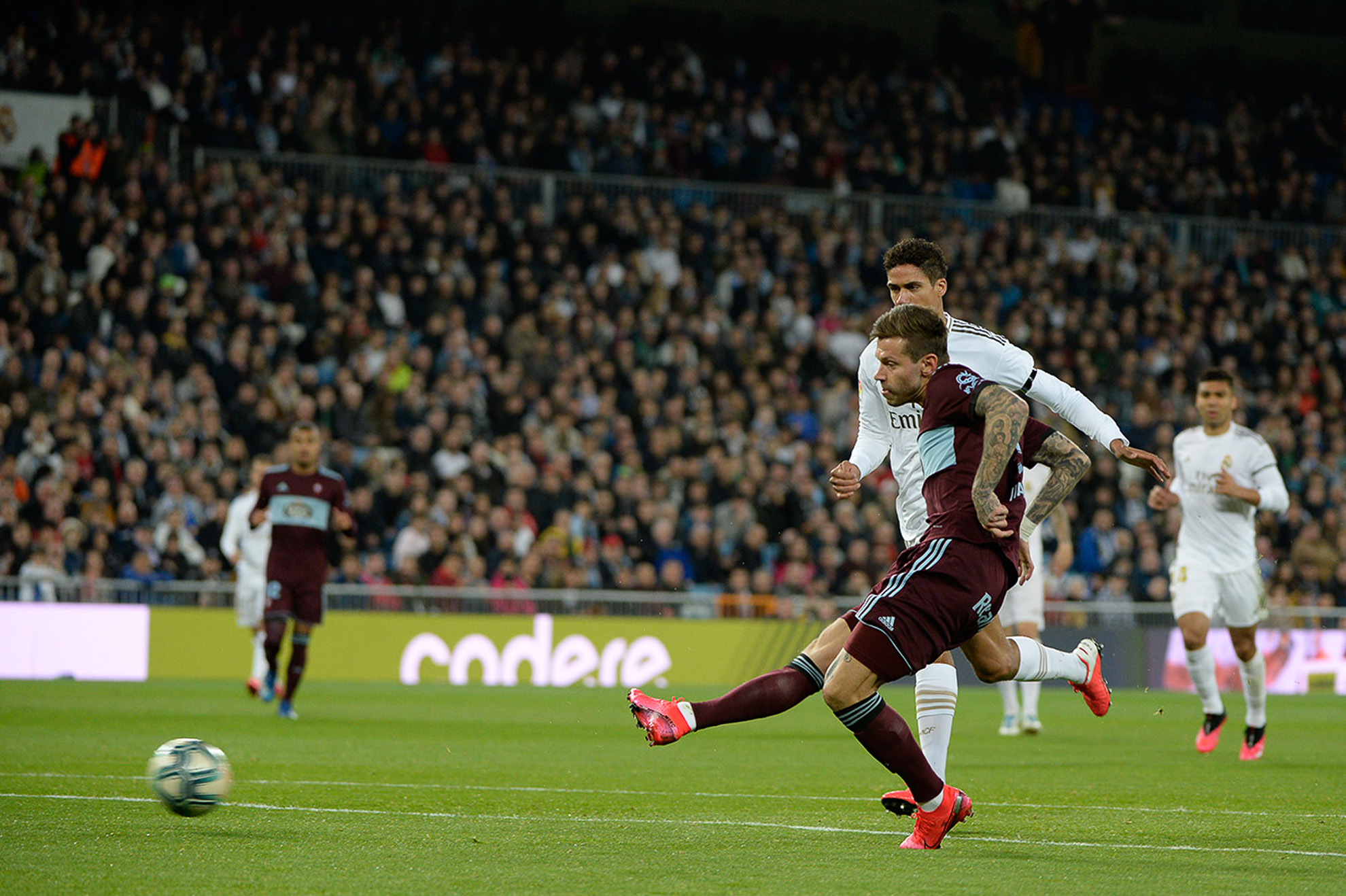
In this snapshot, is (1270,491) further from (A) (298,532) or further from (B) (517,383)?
(B) (517,383)

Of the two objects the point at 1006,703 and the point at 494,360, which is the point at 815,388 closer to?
the point at 494,360

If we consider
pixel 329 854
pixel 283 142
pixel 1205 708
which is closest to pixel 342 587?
pixel 283 142

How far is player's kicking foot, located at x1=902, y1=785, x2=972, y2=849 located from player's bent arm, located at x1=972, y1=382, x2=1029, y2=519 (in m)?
1.07

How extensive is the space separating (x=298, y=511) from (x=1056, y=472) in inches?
345

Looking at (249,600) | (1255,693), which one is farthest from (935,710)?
(249,600)

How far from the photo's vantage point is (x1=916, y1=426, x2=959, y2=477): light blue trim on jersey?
6.48 meters

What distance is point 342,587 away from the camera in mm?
19609

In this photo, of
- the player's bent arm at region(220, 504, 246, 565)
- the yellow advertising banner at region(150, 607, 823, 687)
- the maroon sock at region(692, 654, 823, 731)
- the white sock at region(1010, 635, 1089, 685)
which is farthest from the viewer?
the yellow advertising banner at region(150, 607, 823, 687)

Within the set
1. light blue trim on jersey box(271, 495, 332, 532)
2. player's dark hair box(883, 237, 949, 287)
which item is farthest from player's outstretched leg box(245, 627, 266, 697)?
player's dark hair box(883, 237, 949, 287)

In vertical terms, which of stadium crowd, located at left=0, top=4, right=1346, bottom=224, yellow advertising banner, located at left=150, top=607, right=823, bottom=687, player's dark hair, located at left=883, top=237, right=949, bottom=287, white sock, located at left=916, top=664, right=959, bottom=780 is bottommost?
yellow advertising banner, located at left=150, top=607, right=823, bottom=687

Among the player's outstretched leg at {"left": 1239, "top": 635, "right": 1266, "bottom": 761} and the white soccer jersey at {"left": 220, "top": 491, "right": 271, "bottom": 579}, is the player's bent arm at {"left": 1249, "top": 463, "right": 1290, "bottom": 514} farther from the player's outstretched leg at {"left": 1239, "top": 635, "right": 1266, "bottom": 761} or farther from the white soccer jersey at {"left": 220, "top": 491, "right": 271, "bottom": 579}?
the white soccer jersey at {"left": 220, "top": 491, "right": 271, "bottom": 579}

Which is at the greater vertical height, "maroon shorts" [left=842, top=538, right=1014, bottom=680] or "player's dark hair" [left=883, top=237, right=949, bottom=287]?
"player's dark hair" [left=883, top=237, right=949, bottom=287]

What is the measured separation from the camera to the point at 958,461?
647 centimetres

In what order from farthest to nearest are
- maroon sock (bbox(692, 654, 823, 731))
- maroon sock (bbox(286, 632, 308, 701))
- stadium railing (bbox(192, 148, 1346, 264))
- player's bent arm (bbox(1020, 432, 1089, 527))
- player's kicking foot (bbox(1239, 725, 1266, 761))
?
stadium railing (bbox(192, 148, 1346, 264)), maroon sock (bbox(286, 632, 308, 701)), player's kicking foot (bbox(1239, 725, 1266, 761)), player's bent arm (bbox(1020, 432, 1089, 527)), maroon sock (bbox(692, 654, 823, 731))
